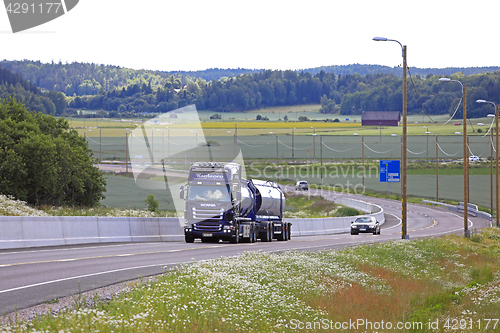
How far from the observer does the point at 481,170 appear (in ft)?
401

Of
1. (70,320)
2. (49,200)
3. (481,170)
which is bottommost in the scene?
(481,170)

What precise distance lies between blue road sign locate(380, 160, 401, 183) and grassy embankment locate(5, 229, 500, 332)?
2376 inches

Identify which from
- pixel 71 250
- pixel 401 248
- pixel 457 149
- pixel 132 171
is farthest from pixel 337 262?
pixel 457 149

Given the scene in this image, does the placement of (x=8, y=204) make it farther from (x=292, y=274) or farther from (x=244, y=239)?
(x=292, y=274)

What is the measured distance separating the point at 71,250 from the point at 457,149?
160m

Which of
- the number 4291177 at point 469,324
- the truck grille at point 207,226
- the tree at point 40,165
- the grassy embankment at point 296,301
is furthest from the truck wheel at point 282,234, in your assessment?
the number 4291177 at point 469,324

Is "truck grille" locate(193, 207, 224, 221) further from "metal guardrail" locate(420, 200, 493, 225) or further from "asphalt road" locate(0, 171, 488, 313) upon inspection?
"metal guardrail" locate(420, 200, 493, 225)

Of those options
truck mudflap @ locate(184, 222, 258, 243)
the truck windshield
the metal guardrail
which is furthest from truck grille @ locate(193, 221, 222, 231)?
the metal guardrail

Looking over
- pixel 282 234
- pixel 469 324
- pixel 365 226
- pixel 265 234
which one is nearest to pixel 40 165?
pixel 265 234

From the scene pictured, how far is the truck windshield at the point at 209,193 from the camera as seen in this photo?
27203 mm

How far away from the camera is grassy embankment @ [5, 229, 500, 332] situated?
9.80 m

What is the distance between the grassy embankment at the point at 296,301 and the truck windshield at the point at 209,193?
23.6 feet

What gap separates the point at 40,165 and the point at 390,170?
2215 inches

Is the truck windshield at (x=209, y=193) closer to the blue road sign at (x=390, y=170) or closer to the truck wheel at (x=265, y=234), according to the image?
the truck wheel at (x=265, y=234)
